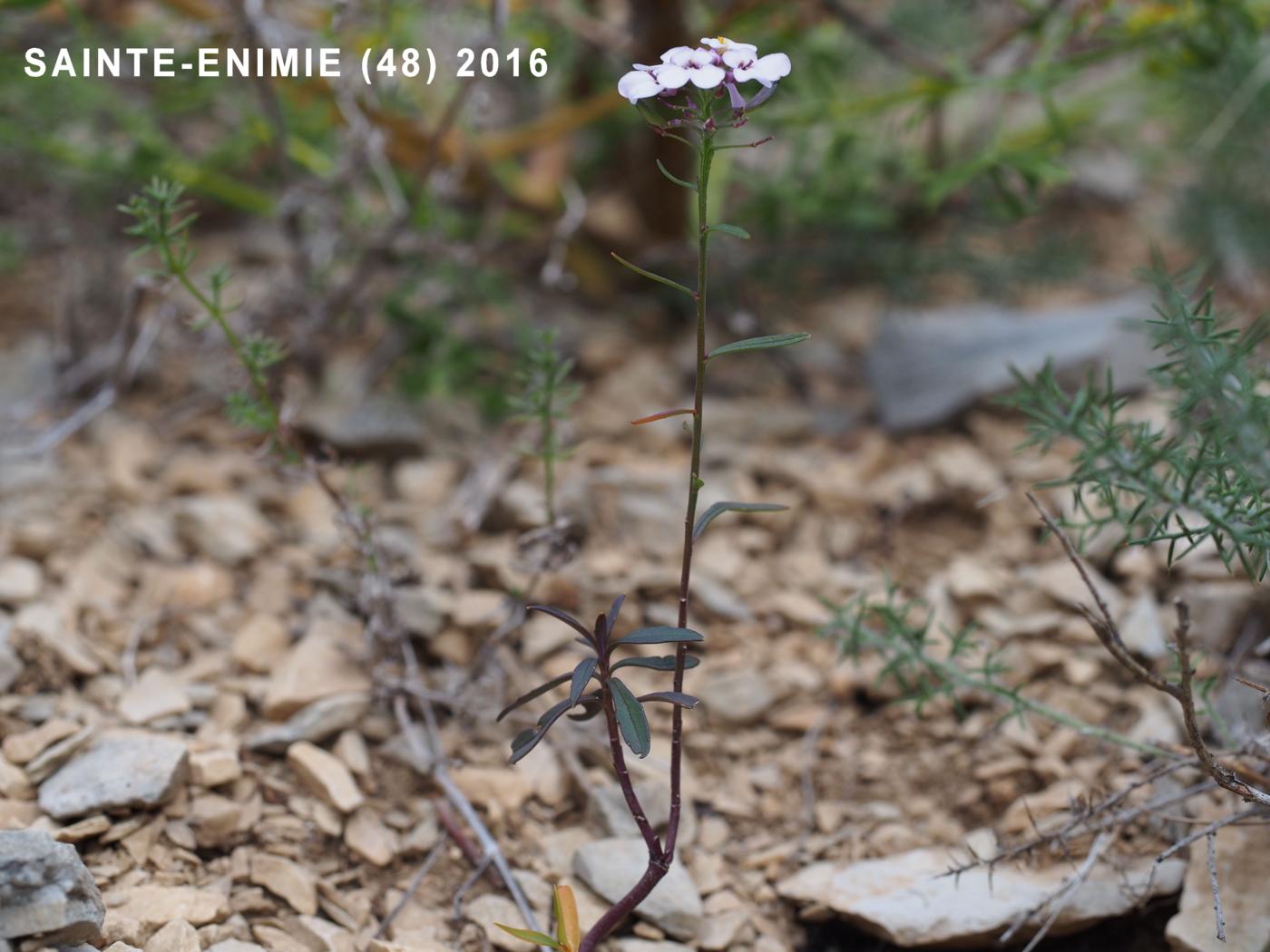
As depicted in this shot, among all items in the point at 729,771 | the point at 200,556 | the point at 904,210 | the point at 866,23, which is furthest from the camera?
the point at 904,210

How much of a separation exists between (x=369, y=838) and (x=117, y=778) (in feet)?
1.09

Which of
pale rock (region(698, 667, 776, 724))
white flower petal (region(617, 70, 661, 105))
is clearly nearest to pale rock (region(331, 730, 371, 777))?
pale rock (region(698, 667, 776, 724))

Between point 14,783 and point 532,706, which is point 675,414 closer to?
point 532,706

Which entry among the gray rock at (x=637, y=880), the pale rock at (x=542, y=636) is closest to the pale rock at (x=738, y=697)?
the pale rock at (x=542, y=636)

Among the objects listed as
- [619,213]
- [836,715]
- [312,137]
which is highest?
A: [312,137]

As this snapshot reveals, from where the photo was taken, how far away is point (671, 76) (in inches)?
44.1

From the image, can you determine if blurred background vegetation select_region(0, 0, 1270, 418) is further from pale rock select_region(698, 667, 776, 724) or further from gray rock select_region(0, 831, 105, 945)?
gray rock select_region(0, 831, 105, 945)

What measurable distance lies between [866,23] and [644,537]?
1338 mm

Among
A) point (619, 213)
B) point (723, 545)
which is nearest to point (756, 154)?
point (619, 213)

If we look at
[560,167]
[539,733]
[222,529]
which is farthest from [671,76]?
[560,167]

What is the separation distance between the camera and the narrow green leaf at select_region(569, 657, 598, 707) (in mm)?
1223

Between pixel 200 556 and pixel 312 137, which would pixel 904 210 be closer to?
pixel 312 137

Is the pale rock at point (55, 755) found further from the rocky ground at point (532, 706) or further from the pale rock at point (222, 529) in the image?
the pale rock at point (222, 529)

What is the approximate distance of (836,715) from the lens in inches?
74.8
